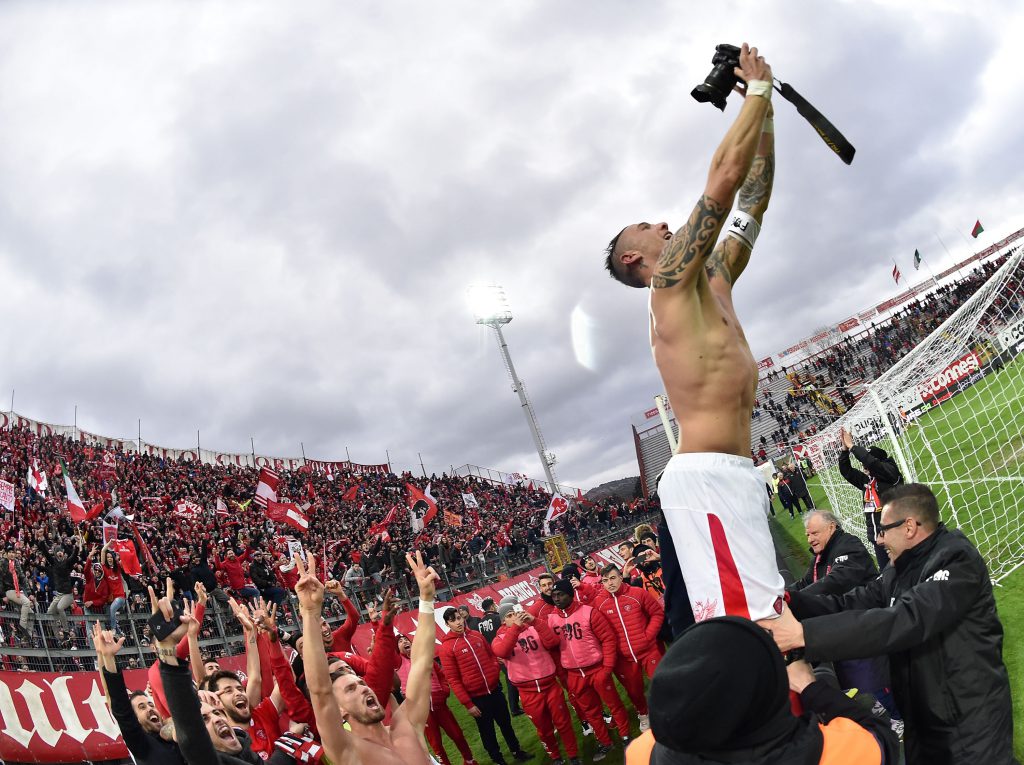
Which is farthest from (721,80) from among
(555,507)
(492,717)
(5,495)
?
Result: (555,507)

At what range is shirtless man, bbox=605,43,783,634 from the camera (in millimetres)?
2178

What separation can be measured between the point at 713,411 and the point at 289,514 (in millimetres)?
18240

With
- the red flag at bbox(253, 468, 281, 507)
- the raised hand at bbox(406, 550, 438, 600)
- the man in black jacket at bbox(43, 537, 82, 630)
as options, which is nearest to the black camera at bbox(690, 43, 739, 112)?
the raised hand at bbox(406, 550, 438, 600)

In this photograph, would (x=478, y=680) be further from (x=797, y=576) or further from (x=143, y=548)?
(x=143, y=548)

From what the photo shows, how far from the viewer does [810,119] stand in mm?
2723

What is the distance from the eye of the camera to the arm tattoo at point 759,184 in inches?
111

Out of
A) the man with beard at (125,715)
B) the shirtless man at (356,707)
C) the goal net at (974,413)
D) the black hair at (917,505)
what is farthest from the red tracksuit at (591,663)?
the black hair at (917,505)

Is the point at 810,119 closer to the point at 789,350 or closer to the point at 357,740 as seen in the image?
the point at 357,740

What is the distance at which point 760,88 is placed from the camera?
2330 millimetres

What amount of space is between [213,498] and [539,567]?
14.9m

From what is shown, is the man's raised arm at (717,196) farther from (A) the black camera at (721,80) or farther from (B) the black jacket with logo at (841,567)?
(B) the black jacket with logo at (841,567)

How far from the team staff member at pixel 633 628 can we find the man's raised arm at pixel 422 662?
4628 millimetres

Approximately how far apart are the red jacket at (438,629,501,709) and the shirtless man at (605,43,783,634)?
7103 mm

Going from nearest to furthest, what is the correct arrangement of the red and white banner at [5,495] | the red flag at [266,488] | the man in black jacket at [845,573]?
the man in black jacket at [845,573], the red and white banner at [5,495], the red flag at [266,488]
